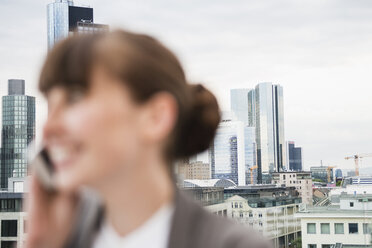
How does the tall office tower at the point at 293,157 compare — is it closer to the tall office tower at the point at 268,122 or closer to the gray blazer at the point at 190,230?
the tall office tower at the point at 268,122

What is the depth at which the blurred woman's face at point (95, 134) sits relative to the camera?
372 millimetres

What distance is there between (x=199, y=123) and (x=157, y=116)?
0.19 feet

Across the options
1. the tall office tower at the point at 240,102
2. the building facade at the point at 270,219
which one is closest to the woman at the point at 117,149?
the building facade at the point at 270,219

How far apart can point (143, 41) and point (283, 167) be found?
73.0 meters

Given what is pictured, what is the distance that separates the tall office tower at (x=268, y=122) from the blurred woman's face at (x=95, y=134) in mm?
69926

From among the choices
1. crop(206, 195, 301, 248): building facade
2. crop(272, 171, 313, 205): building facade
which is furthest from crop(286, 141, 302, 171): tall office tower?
crop(206, 195, 301, 248): building facade

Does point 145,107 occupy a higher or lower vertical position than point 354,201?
higher

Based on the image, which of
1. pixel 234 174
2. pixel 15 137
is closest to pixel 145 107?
pixel 15 137

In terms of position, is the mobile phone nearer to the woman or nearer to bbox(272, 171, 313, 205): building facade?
the woman

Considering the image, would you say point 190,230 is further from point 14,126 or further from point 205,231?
point 14,126

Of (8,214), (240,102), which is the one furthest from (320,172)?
(8,214)

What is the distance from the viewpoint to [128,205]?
412 mm

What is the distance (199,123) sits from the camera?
44 cm

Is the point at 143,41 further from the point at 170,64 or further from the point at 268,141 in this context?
the point at 268,141
